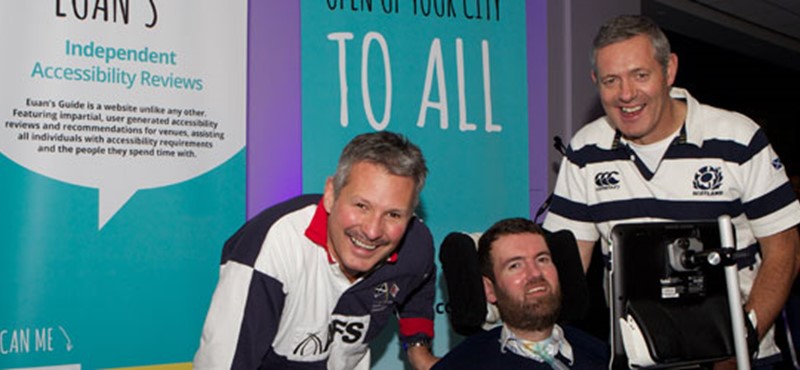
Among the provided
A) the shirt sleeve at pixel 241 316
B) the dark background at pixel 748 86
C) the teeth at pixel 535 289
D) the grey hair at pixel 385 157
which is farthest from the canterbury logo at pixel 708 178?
the dark background at pixel 748 86

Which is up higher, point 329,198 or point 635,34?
point 635,34

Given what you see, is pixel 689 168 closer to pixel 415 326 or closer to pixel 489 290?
pixel 489 290

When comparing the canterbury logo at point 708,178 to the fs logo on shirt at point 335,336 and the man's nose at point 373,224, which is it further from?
the fs logo on shirt at point 335,336

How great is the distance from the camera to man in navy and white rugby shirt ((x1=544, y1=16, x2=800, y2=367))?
2.21m

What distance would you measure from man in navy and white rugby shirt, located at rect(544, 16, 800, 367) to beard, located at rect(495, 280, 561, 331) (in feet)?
0.99

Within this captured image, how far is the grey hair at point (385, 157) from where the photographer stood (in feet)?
6.73

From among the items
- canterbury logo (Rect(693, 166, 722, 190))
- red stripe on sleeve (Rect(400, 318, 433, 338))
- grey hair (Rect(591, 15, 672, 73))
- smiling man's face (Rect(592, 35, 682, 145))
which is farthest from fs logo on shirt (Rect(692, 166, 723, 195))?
red stripe on sleeve (Rect(400, 318, 433, 338))

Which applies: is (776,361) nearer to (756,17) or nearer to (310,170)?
(310,170)

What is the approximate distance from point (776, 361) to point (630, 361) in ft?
2.72

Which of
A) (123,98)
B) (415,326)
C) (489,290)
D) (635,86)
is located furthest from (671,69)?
(123,98)

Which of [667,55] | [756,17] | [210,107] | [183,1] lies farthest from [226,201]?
[756,17]

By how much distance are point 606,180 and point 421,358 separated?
2.61 ft

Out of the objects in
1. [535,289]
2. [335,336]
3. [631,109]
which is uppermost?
[631,109]

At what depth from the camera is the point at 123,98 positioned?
2.81 metres
